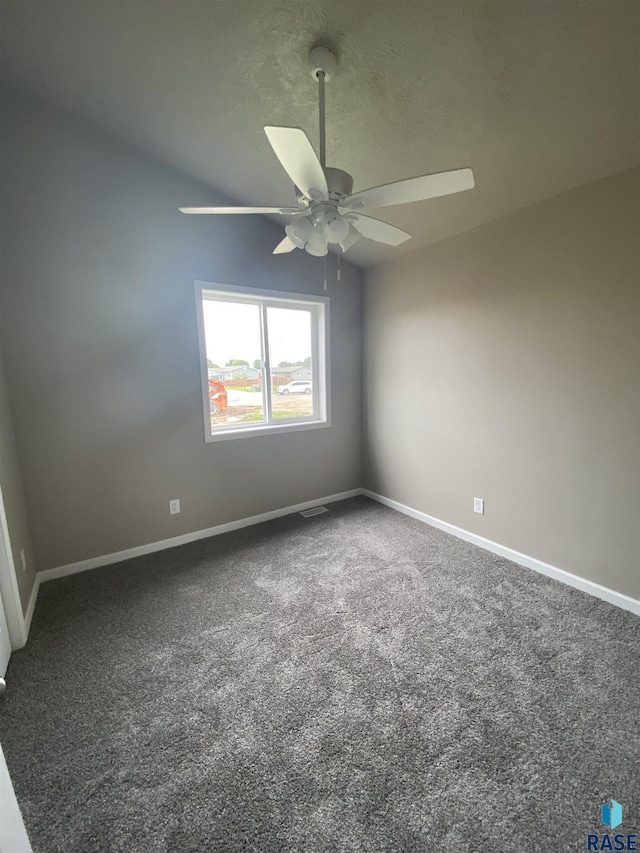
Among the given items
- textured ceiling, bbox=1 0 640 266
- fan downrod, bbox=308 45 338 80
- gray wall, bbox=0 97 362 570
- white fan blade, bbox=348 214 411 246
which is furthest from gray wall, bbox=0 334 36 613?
fan downrod, bbox=308 45 338 80

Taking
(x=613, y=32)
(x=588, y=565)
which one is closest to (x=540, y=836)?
(x=588, y=565)

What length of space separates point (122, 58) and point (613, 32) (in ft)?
7.45

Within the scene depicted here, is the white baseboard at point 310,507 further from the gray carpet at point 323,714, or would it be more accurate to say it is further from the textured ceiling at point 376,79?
the textured ceiling at point 376,79

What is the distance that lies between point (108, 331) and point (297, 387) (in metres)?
1.70

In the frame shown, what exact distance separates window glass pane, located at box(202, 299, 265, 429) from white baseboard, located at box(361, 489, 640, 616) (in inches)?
73.6

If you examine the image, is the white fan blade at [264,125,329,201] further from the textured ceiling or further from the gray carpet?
the gray carpet

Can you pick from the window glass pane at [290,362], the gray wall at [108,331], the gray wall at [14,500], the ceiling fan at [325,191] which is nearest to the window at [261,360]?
the window glass pane at [290,362]

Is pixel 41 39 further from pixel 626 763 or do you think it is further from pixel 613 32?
pixel 626 763

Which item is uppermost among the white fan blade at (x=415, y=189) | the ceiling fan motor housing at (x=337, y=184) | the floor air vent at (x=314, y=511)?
the ceiling fan motor housing at (x=337, y=184)

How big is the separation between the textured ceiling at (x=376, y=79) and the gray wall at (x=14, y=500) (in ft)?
5.85

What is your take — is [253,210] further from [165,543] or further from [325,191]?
[165,543]

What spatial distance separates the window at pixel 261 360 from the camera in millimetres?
2926

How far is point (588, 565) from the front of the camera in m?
2.13

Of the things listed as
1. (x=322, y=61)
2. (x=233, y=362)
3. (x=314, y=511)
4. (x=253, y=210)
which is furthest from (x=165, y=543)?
(x=322, y=61)
